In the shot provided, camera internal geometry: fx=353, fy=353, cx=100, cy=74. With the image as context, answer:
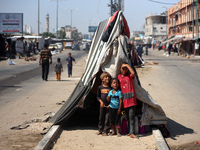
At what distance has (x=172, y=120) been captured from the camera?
349 inches

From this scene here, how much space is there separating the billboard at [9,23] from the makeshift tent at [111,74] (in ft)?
159

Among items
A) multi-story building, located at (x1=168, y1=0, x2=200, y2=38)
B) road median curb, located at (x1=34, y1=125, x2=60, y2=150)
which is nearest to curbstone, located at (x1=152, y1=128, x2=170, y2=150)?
road median curb, located at (x1=34, y1=125, x2=60, y2=150)

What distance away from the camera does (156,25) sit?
136 meters

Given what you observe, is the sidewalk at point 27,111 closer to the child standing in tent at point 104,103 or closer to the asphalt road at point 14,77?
the asphalt road at point 14,77

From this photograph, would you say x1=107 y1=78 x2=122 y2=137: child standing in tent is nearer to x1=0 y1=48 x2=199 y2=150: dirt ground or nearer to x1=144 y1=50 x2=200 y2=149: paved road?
x1=0 y1=48 x2=199 y2=150: dirt ground

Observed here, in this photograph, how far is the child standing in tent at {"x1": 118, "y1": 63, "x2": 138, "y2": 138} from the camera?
23.6ft

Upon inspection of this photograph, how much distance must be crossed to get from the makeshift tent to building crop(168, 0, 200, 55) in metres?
45.5

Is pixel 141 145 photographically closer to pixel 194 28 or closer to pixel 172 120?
pixel 172 120

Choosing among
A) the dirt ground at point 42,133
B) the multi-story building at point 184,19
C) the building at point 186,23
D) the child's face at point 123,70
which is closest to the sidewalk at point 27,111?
the dirt ground at point 42,133

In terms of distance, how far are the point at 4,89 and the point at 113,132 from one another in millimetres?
8713

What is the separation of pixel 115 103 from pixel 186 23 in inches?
2343

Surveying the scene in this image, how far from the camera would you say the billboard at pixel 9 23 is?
54.2 m

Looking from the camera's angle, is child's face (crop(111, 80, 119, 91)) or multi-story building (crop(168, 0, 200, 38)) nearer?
child's face (crop(111, 80, 119, 91))

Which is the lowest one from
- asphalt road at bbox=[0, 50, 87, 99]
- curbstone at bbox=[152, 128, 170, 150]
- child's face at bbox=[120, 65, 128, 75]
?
curbstone at bbox=[152, 128, 170, 150]
